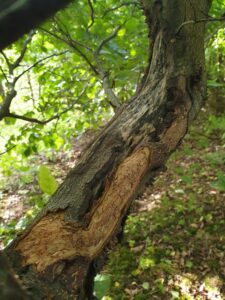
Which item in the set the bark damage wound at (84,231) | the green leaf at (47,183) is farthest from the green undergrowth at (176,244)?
the bark damage wound at (84,231)

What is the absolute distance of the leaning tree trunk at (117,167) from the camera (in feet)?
5.17

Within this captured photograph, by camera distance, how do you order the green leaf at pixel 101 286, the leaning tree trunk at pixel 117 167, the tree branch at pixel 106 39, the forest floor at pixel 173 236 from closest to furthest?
the leaning tree trunk at pixel 117 167 < the green leaf at pixel 101 286 < the tree branch at pixel 106 39 < the forest floor at pixel 173 236

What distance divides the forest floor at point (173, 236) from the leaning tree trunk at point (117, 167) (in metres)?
1.14

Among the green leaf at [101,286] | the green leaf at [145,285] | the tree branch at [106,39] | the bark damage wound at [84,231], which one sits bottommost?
the green leaf at [145,285]

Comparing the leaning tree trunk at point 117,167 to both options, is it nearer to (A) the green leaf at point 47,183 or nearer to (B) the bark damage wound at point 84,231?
(B) the bark damage wound at point 84,231

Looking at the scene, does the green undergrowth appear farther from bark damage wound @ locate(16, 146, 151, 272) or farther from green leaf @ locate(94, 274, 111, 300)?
bark damage wound @ locate(16, 146, 151, 272)

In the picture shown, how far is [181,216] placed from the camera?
15.6ft

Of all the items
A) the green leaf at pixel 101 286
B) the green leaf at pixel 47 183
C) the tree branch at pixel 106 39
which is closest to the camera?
the green leaf at pixel 47 183

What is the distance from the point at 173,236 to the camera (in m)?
4.45

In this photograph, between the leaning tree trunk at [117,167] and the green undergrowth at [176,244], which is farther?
the green undergrowth at [176,244]

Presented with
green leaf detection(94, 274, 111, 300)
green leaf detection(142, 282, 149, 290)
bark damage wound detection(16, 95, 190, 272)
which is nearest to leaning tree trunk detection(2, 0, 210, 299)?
bark damage wound detection(16, 95, 190, 272)

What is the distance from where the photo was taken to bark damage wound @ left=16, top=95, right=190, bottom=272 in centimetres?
159

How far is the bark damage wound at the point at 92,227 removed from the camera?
1.59 meters

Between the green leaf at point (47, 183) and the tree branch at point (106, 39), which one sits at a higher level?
the tree branch at point (106, 39)
